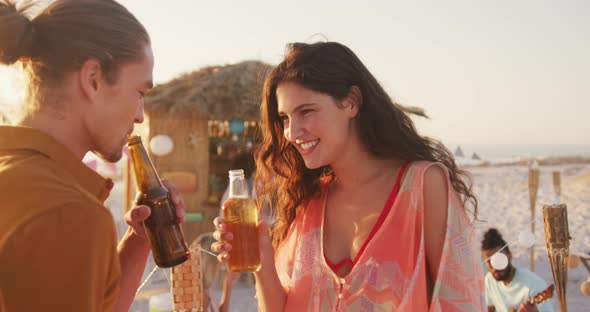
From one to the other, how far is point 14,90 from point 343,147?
1489 mm

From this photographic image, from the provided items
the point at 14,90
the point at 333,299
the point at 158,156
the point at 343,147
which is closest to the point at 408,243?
the point at 333,299

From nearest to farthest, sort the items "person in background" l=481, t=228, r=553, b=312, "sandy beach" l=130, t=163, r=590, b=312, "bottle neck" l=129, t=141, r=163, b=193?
"bottle neck" l=129, t=141, r=163, b=193 → "person in background" l=481, t=228, r=553, b=312 → "sandy beach" l=130, t=163, r=590, b=312

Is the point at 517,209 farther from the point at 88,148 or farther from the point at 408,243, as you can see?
the point at 88,148

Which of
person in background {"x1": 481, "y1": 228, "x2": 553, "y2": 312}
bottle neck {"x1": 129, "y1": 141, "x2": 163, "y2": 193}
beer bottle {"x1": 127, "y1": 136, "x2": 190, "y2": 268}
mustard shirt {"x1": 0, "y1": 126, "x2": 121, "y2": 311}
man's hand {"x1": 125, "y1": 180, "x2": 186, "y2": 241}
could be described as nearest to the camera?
mustard shirt {"x1": 0, "y1": 126, "x2": 121, "y2": 311}

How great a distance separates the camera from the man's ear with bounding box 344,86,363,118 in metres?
2.44

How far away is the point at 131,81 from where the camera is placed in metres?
1.36

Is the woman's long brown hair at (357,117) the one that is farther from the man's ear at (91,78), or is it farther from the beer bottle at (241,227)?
the man's ear at (91,78)

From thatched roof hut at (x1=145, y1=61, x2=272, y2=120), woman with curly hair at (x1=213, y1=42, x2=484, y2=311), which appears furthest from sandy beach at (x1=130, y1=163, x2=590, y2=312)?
thatched roof hut at (x1=145, y1=61, x2=272, y2=120)

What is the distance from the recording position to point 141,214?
158 cm

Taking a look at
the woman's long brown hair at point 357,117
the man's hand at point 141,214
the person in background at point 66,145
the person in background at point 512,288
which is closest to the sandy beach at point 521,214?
the woman's long brown hair at point 357,117

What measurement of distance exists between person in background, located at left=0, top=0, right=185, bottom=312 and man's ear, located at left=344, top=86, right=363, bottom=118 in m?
1.17

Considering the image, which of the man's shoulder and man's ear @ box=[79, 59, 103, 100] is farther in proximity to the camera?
man's ear @ box=[79, 59, 103, 100]

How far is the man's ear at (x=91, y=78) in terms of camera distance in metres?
1.25

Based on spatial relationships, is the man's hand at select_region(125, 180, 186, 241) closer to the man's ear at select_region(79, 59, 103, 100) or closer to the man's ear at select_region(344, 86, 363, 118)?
the man's ear at select_region(79, 59, 103, 100)
